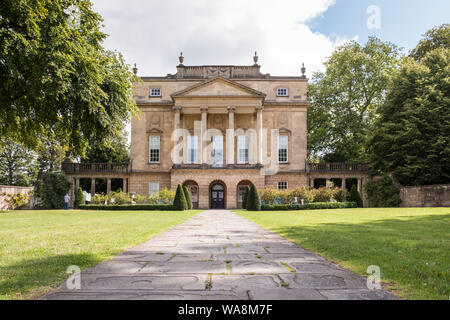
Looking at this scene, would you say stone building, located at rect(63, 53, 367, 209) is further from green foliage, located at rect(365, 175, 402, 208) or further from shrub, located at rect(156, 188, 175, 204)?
shrub, located at rect(156, 188, 175, 204)

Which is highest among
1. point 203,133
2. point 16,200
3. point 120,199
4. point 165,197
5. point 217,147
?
point 203,133

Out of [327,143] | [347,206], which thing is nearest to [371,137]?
[347,206]

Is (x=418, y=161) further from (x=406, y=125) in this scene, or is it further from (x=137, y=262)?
(x=137, y=262)

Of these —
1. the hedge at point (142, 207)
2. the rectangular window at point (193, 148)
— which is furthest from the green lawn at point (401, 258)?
the rectangular window at point (193, 148)

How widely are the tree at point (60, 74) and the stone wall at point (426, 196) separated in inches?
951

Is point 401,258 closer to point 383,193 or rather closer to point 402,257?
point 402,257

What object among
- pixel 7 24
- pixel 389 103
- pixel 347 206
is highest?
pixel 389 103

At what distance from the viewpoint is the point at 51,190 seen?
36844 mm

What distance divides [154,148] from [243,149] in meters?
10.6

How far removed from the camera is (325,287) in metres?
3.98

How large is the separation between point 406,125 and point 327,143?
50.8 feet

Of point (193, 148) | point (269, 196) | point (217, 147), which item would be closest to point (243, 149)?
point (217, 147)

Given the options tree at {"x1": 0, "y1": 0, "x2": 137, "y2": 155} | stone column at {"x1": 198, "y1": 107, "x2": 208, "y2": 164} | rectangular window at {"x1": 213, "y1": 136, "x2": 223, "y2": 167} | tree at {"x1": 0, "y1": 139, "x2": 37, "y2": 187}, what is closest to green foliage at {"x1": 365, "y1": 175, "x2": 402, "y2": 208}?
rectangular window at {"x1": 213, "y1": 136, "x2": 223, "y2": 167}
